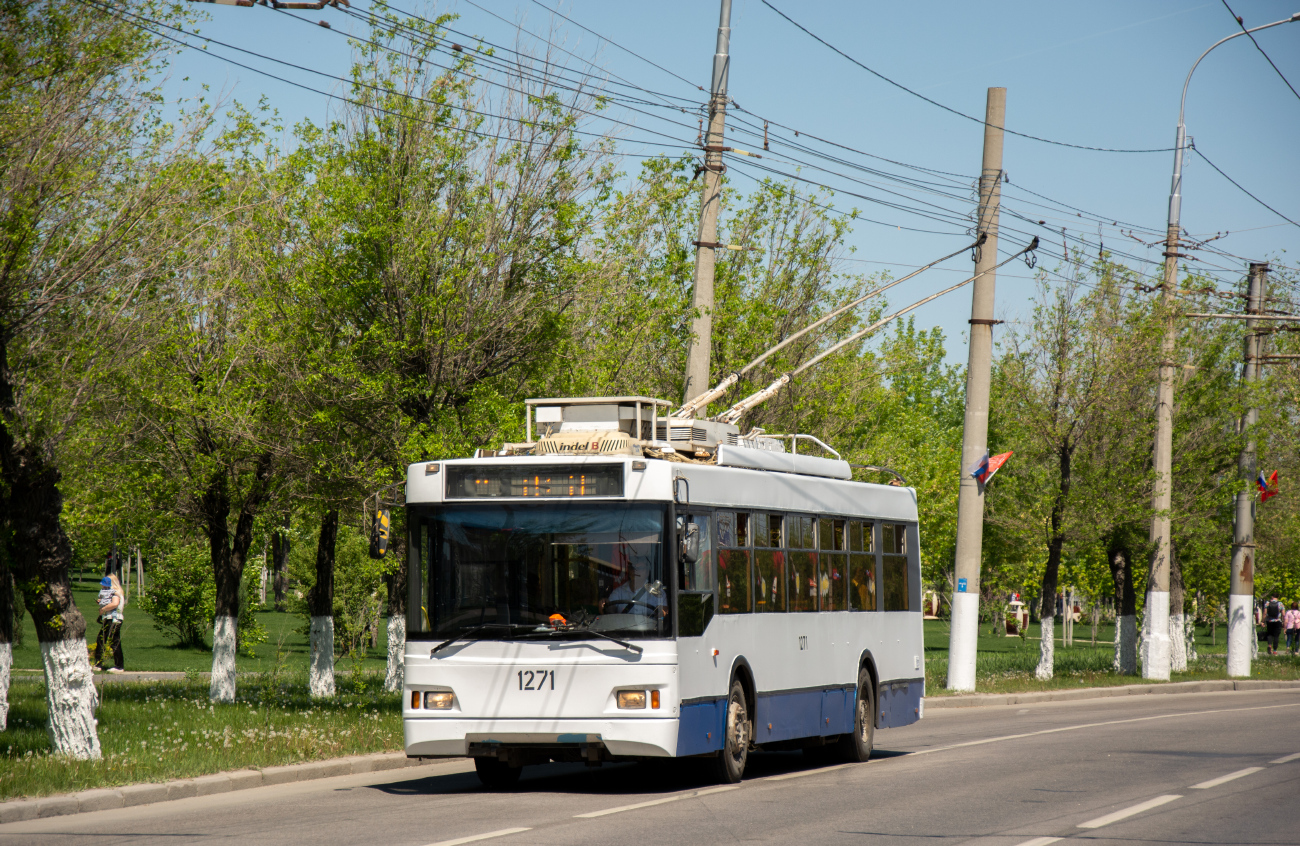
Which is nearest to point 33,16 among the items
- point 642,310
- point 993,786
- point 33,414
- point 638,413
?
point 33,414

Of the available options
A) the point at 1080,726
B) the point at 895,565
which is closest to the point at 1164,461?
the point at 1080,726

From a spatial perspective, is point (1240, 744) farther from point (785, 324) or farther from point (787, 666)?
point (785, 324)

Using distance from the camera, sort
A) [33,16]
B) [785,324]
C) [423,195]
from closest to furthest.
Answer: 1. [33,16]
2. [423,195]
3. [785,324]

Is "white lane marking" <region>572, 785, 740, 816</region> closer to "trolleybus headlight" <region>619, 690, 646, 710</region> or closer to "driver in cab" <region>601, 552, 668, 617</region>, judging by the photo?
"trolleybus headlight" <region>619, 690, 646, 710</region>

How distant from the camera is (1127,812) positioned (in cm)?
1153

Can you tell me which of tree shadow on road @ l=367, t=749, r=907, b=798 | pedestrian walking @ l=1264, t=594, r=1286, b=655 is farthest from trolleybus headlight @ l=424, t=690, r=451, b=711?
pedestrian walking @ l=1264, t=594, r=1286, b=655

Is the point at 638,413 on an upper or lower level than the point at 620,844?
upper

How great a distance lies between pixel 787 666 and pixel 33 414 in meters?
7.54

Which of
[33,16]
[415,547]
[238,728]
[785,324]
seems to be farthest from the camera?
[785,324]

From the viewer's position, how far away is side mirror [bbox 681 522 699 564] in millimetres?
12844

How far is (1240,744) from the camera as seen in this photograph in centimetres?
1817

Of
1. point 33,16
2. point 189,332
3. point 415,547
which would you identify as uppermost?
point 33,16

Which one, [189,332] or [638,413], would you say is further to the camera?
[189,332]

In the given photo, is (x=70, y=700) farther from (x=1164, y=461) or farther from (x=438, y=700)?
(x=1164, y=461)
